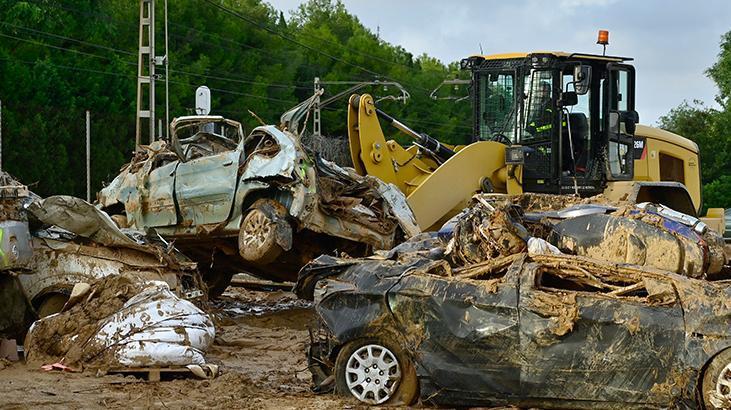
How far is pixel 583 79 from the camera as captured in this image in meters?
16.0

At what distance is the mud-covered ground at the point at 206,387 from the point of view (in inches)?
377

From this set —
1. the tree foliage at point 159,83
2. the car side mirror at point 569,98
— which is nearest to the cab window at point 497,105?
the car side mirror at point 569,98

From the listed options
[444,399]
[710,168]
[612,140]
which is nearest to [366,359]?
[444,399]

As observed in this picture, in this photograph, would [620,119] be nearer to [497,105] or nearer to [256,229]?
[497,105]

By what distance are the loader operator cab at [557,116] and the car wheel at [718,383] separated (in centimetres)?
860

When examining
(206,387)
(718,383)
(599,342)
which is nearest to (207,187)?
(206,387)

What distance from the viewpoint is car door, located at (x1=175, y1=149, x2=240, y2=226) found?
15.2 meters

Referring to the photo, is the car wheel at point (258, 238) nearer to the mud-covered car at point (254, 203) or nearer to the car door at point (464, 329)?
the mud-covered car at point (254, 203)

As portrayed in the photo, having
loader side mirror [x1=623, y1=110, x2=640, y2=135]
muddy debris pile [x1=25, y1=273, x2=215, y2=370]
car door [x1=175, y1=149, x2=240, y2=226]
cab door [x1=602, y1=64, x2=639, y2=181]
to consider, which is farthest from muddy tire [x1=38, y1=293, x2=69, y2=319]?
loader side mirror [x1=623, y1=110, x2=640, y2=135]

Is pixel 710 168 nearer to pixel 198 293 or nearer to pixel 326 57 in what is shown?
pixel 326 57

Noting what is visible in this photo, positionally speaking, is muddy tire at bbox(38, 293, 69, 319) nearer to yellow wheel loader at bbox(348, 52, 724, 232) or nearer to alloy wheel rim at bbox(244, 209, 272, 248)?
alloy wheel rim at bbox(244, 209, 272, 248)

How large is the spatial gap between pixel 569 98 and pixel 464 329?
8260mm

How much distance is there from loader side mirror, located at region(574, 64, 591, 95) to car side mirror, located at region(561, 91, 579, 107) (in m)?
0.61

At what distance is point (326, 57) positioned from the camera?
67.7m
